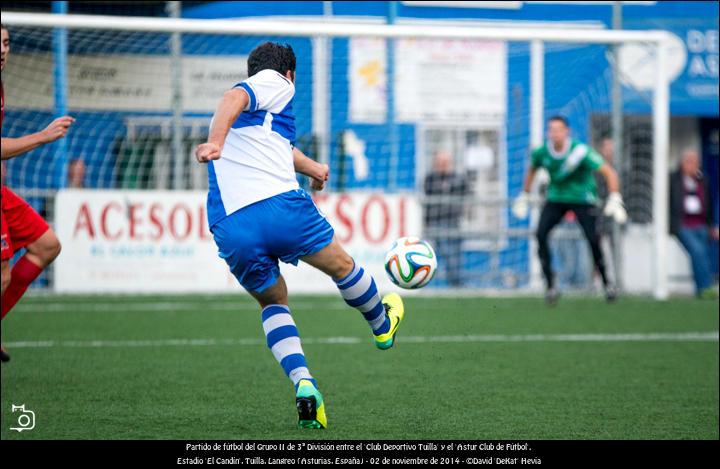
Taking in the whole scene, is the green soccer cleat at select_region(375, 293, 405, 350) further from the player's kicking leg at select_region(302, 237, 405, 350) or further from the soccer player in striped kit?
the soccer player in striped kit

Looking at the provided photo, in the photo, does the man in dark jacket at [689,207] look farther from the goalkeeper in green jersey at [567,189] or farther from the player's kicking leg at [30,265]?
the player's kicking leg at [30,265]

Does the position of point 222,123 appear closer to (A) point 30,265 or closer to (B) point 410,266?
(B) point 410,266

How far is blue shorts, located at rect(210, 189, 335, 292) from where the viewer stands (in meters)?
5.54

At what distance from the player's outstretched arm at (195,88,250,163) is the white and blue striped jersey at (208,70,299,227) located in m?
0.14

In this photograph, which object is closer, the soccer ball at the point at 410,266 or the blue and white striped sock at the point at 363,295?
the blue and white striped sock at the point at 363,295

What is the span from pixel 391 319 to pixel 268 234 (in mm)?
1065

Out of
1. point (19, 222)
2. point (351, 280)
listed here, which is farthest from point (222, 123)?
point (19, 222)

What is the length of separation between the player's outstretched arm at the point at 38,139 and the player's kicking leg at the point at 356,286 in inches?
64.4

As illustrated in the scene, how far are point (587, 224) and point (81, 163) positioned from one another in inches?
252

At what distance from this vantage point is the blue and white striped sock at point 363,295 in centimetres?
593

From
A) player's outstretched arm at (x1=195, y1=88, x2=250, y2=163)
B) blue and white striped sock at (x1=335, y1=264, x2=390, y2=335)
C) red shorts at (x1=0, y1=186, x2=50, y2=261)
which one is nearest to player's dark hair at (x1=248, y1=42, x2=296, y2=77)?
player's outstretched arm at (x1=195, y1=88, x2=250, y2=163)
